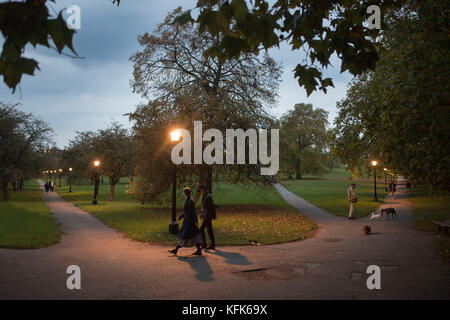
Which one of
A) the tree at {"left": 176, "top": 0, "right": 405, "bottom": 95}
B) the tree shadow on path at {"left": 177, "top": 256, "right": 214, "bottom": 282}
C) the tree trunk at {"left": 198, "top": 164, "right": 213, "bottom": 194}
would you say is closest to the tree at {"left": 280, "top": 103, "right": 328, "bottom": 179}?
the tree trunk at {"left": 198, "top": 164, "right": 213, "bottom": 194}

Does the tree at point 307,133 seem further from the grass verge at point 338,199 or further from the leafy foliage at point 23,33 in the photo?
the leafy foliage at point 23,33

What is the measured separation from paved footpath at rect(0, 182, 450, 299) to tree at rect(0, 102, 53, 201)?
25.5 meters

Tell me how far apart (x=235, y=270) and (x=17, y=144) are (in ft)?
109

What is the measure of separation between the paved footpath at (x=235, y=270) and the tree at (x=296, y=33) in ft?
12.5

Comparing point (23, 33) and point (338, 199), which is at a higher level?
point (23, 33)

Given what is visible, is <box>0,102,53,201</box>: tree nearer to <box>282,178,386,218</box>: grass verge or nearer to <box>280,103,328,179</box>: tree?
<box>282,178,386,218</box>: grass verge

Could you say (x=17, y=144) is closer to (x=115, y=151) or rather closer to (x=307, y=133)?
(x=115, y=151)

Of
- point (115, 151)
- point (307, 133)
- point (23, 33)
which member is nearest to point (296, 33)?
point (23, 33)

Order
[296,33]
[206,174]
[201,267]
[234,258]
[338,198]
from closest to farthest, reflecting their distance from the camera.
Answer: [296,33], [201,267], [234,258], [206,174], [338,198]

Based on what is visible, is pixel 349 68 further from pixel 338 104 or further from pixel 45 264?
pixel 338 104

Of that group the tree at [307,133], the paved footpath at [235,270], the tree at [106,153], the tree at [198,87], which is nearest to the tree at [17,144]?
the tree at [106,153]

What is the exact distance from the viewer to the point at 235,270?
7230 millimetres

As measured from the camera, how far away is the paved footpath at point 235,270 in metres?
5.72
